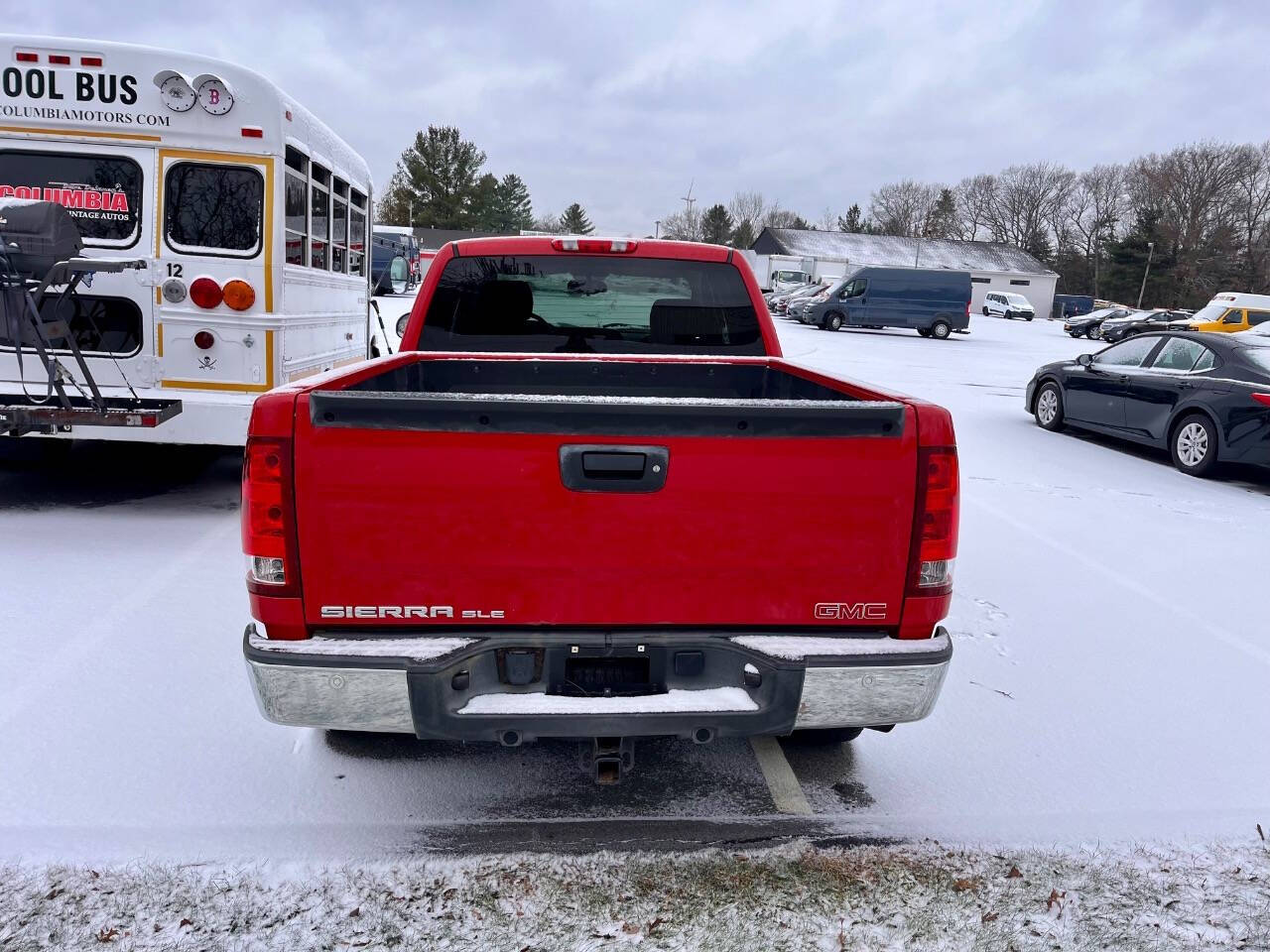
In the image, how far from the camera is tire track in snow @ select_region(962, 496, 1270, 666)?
16.9ft

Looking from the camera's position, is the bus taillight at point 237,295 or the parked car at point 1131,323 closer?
the bus taillight at point 237,295

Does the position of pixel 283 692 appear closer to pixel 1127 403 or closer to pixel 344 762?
pixel 344 762

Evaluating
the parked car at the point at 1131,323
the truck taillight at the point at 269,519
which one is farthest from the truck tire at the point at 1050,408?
A: the parked car at the point at 1131,323

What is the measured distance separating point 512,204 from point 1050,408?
95.1 m

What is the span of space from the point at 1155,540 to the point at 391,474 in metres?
6.68

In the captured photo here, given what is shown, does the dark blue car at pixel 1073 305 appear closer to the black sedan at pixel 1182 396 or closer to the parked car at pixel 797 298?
the parked car at pixel 797 298

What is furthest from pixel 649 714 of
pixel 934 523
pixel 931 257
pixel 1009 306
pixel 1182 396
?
pixel 931 257

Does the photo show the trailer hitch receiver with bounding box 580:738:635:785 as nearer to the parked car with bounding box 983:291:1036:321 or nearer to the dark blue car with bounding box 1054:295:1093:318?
the parked car with bounding box 983:291:1036:321

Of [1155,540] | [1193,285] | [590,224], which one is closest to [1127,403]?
[1155,540]

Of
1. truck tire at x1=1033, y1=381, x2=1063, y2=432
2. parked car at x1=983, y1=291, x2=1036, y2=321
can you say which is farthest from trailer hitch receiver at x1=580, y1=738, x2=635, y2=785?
parked car at x1=983, y1=291, x2=1036, y2=321

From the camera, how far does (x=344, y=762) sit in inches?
141

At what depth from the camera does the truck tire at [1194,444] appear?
9.73m

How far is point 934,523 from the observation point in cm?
278

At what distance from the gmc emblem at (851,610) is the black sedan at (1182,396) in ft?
26.9
